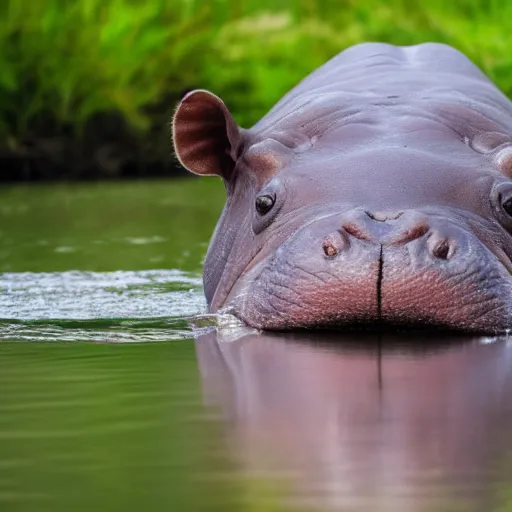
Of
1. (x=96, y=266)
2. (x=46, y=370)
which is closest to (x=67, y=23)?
(x=96, y=266)

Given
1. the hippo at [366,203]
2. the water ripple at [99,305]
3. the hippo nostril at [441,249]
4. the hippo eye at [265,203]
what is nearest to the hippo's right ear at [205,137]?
the hippo at [366,203]

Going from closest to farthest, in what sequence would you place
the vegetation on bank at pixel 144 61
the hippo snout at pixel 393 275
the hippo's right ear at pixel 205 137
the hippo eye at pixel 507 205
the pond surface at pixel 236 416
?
the pond surface at pixel 236 416
the hippo snout at pixel 393 275
the hippo eye at pixel 507 205
the hippo's right ear at pixel 205 137
the vegetation on bank at pixel 144 61

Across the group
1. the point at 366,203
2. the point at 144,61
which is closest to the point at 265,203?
the point at 366,203

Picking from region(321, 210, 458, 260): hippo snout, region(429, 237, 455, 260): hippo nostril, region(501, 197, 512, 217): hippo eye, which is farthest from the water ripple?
region(501, 197, 512, 217): hippo eye

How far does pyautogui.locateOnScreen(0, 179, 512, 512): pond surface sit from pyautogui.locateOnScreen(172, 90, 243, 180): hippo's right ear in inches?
21.6

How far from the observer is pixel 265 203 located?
511 centimetres

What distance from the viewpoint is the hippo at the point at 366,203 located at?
4.41m

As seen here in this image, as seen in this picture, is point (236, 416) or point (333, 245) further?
point (333, 245)

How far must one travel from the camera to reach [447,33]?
693 inches

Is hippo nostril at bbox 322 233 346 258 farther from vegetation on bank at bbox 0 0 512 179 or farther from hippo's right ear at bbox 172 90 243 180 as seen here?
vegetation on bank at bbox 0 0 512 179

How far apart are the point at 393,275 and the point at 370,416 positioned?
1.34 m

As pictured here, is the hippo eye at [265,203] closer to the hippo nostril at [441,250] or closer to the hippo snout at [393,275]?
the hippo snout at [393,275]

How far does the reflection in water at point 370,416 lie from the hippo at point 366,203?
12cm

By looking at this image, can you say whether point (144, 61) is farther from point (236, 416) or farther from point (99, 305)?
point (236, 416)
